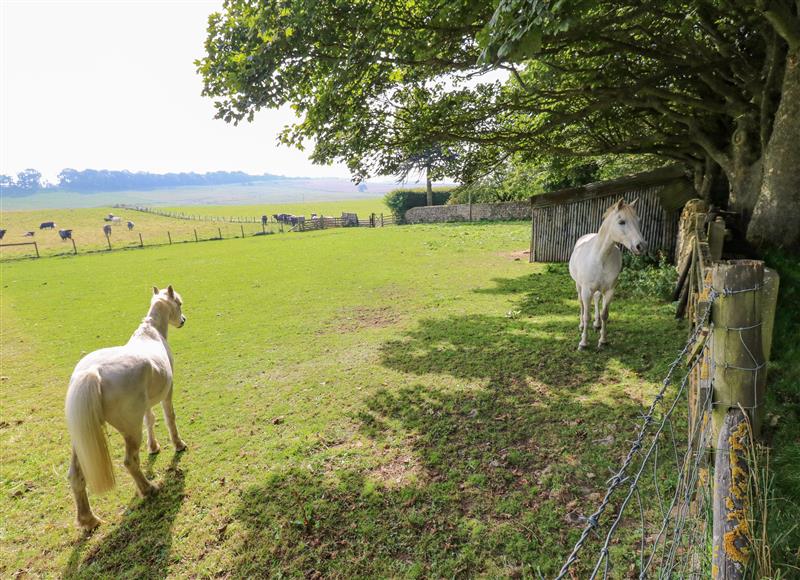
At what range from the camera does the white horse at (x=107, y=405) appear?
381 cm

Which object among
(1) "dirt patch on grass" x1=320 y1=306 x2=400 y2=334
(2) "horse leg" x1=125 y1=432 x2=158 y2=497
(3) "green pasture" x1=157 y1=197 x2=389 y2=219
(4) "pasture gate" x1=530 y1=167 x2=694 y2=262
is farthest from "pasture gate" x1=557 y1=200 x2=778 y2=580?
(3) "green pasture" x1=157 y1=197 x2=389 y2=219

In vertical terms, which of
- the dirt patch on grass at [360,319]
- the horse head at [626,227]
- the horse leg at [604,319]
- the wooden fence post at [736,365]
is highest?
the horse head at [626,227]

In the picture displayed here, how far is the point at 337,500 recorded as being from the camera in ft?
13.8

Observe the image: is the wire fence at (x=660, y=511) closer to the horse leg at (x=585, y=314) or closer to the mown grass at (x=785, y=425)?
the mown grass at (x=785, y=425)

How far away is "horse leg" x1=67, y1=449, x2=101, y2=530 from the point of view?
4000mm

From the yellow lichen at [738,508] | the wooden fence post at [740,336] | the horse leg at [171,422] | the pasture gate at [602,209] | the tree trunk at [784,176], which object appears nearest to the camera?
the yellow lichen at [738,508]

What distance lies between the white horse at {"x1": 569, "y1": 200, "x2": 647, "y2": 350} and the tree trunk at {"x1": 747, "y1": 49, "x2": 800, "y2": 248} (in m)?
2.10

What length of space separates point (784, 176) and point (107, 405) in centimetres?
994

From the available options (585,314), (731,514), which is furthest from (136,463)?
(585,314)

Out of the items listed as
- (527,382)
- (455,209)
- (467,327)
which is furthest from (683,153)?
(455,209)

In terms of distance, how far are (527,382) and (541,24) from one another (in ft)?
15.4

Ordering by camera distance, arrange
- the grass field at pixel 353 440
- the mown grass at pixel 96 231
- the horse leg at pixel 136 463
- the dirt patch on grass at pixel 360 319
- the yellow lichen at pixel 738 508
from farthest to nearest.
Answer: the mown grass at pixel 96 231 < the dirt patch on grass at pixel 360 319 < the horse leg at pixel 136 463 < the grass field at pixel 353 440 < the yellow lichen at pixel 738 508

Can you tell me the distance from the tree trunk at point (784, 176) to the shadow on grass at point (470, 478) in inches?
87.1

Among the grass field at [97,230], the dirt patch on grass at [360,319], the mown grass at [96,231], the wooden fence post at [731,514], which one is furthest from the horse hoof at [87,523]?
the grass field at [97,230]
